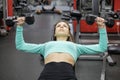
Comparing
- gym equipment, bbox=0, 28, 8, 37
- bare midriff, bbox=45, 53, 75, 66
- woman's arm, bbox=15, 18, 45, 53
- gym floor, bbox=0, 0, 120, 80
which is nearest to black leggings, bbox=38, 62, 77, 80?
bare midriff, bbox=45, 53, 75, 66

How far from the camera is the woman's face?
2824 millimetres

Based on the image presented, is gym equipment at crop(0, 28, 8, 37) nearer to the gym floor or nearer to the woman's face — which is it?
the gym floor

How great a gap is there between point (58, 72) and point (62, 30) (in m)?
0.53

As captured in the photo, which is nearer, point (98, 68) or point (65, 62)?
point (65, 62)

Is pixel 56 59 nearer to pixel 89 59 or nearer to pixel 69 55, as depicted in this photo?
pixel 69 55

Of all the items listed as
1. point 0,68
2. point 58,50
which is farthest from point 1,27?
point 58,50

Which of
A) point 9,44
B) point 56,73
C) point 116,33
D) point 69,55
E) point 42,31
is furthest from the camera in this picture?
point 42,31

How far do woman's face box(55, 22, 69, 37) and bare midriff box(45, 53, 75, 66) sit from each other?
25 centimetres

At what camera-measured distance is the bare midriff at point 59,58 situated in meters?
2.61

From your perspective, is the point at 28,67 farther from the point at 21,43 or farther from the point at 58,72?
the point at 58,72

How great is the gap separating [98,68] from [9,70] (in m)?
1.50

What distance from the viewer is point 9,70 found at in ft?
16.1

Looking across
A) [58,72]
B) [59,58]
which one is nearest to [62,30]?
[59,58]

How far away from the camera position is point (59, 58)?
261cm
